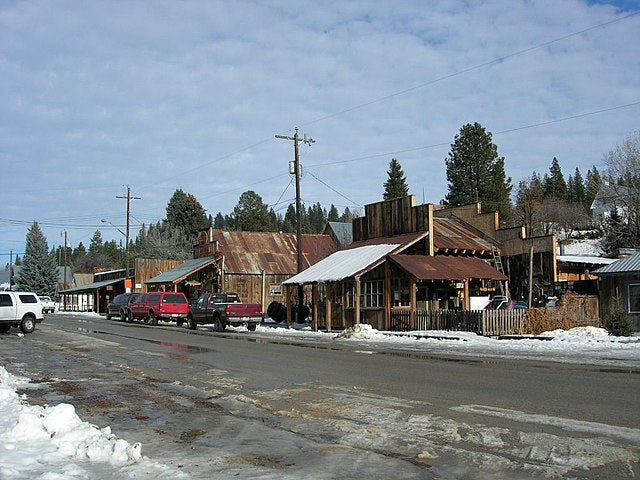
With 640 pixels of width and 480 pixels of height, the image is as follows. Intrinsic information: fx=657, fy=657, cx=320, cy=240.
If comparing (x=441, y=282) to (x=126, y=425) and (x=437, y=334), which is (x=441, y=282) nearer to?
(x=437, y=334)

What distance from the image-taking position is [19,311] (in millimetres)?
28719

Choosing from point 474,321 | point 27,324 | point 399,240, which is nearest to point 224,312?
point 27,324

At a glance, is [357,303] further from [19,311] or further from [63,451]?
[63,451]

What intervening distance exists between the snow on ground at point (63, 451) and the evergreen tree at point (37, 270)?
90117 mm

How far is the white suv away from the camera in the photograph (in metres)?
28.5

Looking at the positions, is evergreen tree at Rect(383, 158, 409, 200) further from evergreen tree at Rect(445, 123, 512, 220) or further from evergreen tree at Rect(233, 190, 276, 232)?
evergreen tree at Rect(233, 190, 276, 232)

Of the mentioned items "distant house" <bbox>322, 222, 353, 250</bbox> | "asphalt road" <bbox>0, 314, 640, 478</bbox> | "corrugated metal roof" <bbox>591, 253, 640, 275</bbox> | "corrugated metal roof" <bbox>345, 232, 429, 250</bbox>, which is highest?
"distant house" <bbox>322, 222, 353, 250</bbox>

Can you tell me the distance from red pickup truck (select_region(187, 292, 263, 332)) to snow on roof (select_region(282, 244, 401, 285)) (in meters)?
2.81

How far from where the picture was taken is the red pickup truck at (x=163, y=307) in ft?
132

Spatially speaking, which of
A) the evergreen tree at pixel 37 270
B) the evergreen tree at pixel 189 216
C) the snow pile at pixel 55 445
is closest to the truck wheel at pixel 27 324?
the snow pile at pixel 55 445

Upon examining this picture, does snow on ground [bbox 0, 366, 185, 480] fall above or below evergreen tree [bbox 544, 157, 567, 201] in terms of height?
below

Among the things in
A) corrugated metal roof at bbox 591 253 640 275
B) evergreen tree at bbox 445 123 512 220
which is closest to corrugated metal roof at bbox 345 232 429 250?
corrugated metal roof at bbox 591 253 640 275

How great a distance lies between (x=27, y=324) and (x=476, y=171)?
186ft

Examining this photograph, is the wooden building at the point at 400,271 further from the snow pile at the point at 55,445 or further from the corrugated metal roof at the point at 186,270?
the snow pile at the point at 55,445
